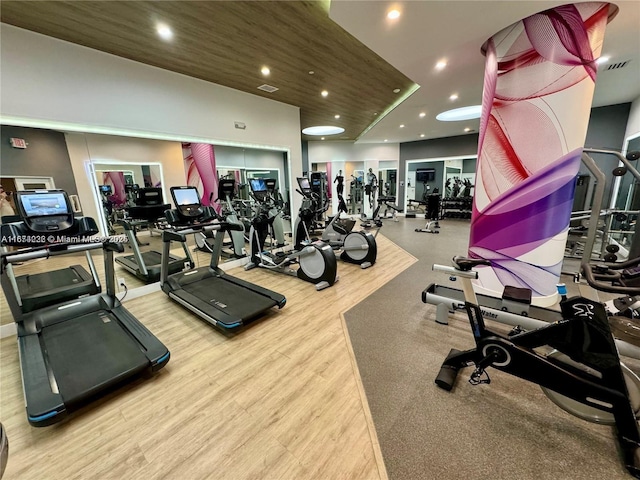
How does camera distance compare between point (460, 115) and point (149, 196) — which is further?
point (460, 115)

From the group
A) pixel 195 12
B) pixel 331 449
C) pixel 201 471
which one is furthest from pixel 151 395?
pixel 195 12

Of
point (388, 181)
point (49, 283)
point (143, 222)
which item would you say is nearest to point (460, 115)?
point (388, 181)

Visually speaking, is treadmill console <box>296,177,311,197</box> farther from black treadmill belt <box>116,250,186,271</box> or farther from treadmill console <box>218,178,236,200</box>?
black treadmill belt <box>116,250,186,271</box>

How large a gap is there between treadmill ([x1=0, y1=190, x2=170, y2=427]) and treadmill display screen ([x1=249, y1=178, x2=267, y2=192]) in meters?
2.68

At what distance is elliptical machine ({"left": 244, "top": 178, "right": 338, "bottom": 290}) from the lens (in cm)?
394

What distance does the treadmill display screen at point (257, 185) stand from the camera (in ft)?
16.6

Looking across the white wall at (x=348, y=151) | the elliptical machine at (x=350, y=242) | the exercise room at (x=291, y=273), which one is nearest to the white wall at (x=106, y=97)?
the exercise room at (x=291, y=273)

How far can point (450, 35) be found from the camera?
115 inches

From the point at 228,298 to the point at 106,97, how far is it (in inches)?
122

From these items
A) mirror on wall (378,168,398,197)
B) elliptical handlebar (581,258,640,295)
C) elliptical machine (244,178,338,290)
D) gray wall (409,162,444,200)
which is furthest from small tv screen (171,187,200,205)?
gray wall (409,162,444,200)

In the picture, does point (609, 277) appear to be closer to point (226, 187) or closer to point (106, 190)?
point (226, 187)

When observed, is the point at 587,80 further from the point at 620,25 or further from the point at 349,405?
the point at 349,405

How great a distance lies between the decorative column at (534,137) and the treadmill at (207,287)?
9.44 feet

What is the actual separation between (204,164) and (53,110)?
1.94 metres
